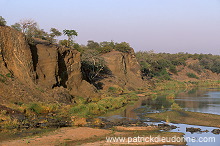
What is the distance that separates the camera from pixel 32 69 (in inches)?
1179

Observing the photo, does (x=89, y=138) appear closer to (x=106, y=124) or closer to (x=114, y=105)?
(x=106, y=124)

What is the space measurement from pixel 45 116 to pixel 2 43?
10060mm

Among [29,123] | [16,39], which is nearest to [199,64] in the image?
[16,39]

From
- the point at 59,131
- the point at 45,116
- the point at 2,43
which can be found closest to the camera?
the point at 59,131

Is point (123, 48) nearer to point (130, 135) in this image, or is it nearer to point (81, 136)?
point (130, 135)

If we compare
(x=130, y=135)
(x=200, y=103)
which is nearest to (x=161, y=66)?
(x=200, y=103)

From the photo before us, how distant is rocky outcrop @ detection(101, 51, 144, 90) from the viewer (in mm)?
54375

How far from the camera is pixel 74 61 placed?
127 feet

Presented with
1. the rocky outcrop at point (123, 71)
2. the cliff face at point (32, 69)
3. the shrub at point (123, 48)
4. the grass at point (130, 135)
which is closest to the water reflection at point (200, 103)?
the grass at point (130, 135)

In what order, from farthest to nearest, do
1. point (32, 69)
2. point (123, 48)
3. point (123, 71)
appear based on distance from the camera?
1. point (123, 48)
2. point (123, 71)
3. point (32, 69)

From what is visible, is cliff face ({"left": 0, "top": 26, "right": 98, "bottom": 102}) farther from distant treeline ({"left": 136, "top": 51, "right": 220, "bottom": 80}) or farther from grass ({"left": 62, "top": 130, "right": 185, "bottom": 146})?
distant treeline ({"left": 136, "top": 51, "right": 220, "bottom": 80})

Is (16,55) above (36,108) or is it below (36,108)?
above

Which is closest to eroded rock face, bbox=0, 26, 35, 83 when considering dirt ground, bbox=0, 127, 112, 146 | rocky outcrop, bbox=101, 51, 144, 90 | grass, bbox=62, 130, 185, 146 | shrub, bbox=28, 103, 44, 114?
shrub, bbox=28, 103, 44, 114

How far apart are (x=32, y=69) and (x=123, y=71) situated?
106ft
